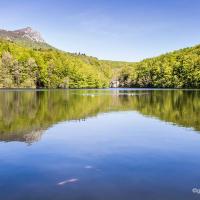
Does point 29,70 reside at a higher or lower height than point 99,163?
higher

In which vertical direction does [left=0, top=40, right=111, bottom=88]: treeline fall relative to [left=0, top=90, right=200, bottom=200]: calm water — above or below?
above

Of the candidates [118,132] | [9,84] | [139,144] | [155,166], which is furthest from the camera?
[9,84]

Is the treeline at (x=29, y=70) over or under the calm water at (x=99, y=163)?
over

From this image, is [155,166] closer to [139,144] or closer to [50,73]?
[139,144]

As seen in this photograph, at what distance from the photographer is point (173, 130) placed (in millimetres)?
29469

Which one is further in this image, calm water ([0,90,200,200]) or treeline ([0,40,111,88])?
treeline ([0,40,111,88])

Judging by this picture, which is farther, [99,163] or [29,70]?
[29,70]

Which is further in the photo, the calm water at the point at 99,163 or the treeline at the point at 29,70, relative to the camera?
the treeline at the point at 29,70

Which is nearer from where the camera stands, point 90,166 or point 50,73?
point 90,166

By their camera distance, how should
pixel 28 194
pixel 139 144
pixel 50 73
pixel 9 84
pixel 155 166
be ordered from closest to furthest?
pixel 28 194, pixel 155 166, pixel 139 144, pixel 9 84, pixel 50 73

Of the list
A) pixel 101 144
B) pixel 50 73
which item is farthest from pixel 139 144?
pixel 50 73

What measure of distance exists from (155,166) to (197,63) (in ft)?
608

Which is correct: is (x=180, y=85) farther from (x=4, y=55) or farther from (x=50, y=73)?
(x=4, y=55)

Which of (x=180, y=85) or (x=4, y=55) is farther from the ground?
(x=4, y=55)
